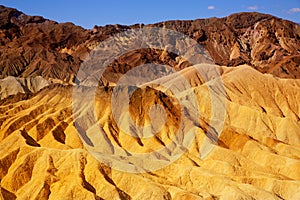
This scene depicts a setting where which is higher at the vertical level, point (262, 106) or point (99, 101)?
point (99, 101)

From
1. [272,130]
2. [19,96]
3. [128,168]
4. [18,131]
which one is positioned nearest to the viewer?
[128,168]

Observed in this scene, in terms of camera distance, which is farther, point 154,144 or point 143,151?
point 154,144

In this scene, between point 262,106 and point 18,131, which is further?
point 262,106

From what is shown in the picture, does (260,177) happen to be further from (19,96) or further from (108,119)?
(19,96)

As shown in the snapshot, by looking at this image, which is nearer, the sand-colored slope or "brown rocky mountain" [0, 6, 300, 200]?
the sand-colored slope

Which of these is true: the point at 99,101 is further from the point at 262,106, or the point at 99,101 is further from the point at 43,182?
the point at 262,106

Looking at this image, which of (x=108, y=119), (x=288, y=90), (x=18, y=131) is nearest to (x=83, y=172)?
(x=18, y=131)

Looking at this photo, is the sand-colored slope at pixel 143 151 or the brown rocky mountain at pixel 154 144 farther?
the brown rocky mountain at pixel 154 144

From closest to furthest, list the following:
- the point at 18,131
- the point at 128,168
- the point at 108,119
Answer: the point at 128,168, the point at 18,131, the point at 108,119
